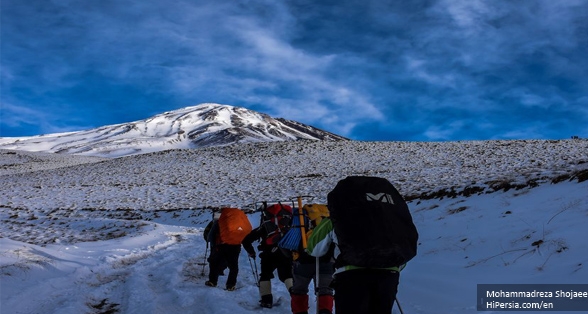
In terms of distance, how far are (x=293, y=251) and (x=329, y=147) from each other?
1753 inches

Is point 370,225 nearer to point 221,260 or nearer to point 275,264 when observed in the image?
point 275,264

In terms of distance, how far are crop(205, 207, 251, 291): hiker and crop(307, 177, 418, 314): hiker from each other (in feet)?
14.3

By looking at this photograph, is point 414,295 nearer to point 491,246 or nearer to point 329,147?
point 491,246

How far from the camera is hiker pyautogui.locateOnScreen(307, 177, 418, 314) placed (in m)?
3.57

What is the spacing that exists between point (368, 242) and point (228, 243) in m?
4.88

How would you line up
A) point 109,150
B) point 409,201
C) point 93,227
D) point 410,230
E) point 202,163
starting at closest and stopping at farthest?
point 410,230
point 409,201
point 93,227
point 202,163
point 109,150

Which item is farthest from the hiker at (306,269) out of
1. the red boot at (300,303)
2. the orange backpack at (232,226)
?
the orange backpack at (232,226)

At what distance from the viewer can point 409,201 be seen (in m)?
16.6

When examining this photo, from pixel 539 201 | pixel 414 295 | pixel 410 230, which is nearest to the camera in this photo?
pixel 410 230

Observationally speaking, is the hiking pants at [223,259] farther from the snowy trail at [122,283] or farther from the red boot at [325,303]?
the red boot at [325,303]

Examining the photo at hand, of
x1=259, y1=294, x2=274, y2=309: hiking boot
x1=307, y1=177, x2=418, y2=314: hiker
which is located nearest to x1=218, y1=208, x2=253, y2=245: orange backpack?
x1=259, y1=294, x2=274, y2=309: hiking boot

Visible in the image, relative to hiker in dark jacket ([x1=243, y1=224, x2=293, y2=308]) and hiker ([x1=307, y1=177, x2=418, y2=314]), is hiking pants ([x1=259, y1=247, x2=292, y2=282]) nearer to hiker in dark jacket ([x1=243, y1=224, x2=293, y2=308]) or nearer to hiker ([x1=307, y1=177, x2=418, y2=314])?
hiker in dark jacket ([x1=243, y1=224, x2=293, y2=308])

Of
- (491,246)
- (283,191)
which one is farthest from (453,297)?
(283,191)

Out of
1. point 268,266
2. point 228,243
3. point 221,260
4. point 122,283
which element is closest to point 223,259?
point 221,260
